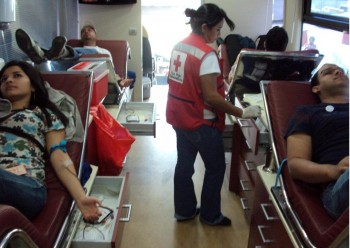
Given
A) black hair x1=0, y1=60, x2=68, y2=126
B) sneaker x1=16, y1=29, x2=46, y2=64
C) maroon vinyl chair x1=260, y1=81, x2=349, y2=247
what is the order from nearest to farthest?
maroon vinyl chair x1=260, y1=81, x2=349, y2=247 → black hair x1=0, y1=60, x2=68, y2=126 → sneaker x1=16, y1=29, x2=46, y2=64

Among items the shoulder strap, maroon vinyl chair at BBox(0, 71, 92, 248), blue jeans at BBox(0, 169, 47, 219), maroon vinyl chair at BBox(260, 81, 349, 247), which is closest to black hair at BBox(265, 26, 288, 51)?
maroon vinyl chair at BBox(260, 81, 349, 247)

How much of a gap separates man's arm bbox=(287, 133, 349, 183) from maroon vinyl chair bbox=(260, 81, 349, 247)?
68 millimetres

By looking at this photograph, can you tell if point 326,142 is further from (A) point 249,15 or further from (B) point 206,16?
(A) point 249,15

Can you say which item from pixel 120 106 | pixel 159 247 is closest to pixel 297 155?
pixel 159 247

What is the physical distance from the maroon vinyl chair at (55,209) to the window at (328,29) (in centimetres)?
179

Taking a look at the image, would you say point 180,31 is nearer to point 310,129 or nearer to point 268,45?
point 268,45

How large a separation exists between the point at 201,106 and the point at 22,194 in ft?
3.41

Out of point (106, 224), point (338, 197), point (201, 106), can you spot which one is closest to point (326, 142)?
point (338, 197)

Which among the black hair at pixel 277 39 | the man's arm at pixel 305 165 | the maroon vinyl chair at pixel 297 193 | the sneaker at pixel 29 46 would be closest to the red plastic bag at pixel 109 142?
the sneaker at pixel 29 46

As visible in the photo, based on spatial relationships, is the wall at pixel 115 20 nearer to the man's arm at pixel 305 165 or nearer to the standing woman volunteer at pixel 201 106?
the standing woman volunteer at pixel 201 106

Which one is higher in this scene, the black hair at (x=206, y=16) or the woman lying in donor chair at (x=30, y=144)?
the black hair at (x=206, y=16)

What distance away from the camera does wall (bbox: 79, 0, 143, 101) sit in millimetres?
4617

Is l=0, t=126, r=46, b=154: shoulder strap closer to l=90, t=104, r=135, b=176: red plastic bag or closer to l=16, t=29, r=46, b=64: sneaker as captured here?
l=90, t=104, r=135, b=176: red plastic bag

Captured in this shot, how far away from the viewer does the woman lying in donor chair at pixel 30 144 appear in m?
1.38
